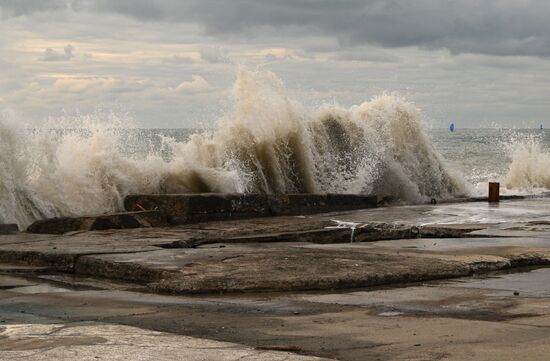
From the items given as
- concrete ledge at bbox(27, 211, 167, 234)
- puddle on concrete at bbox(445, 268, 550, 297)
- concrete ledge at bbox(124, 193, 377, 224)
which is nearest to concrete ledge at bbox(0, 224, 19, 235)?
concrete ledge at bbox(27, 211, 167, 234)

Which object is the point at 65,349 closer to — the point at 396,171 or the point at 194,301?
the point at 194,301

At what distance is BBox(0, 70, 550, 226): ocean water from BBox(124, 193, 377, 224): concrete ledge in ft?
4.02

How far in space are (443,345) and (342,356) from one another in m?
0.57

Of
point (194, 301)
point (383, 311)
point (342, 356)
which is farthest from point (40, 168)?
point (342, 356)

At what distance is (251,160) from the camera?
1778 cm

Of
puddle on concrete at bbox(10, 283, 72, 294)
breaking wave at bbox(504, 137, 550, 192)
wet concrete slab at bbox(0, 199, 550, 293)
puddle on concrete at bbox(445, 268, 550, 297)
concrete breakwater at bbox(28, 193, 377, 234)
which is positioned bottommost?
puddle on concrete at bbox(10, 283, 72, 294)

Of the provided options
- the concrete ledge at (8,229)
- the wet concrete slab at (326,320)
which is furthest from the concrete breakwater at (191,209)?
the wet concrete slab at (326,320)

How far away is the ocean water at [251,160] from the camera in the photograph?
13945mm

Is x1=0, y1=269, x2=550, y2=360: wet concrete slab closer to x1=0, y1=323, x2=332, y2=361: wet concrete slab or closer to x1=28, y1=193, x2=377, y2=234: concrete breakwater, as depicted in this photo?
x1=0, y1=323, x2=332, y2=361: wet concrete slab

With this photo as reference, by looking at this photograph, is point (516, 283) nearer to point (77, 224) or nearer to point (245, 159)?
point (77, 224)

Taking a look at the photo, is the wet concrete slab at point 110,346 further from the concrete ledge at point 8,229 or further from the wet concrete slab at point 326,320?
the concrete ledge at point 8,229

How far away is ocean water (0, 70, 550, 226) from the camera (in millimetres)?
13945

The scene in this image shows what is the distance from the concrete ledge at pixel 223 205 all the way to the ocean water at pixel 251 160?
122cm

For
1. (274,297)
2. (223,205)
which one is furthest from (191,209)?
(274,297)
